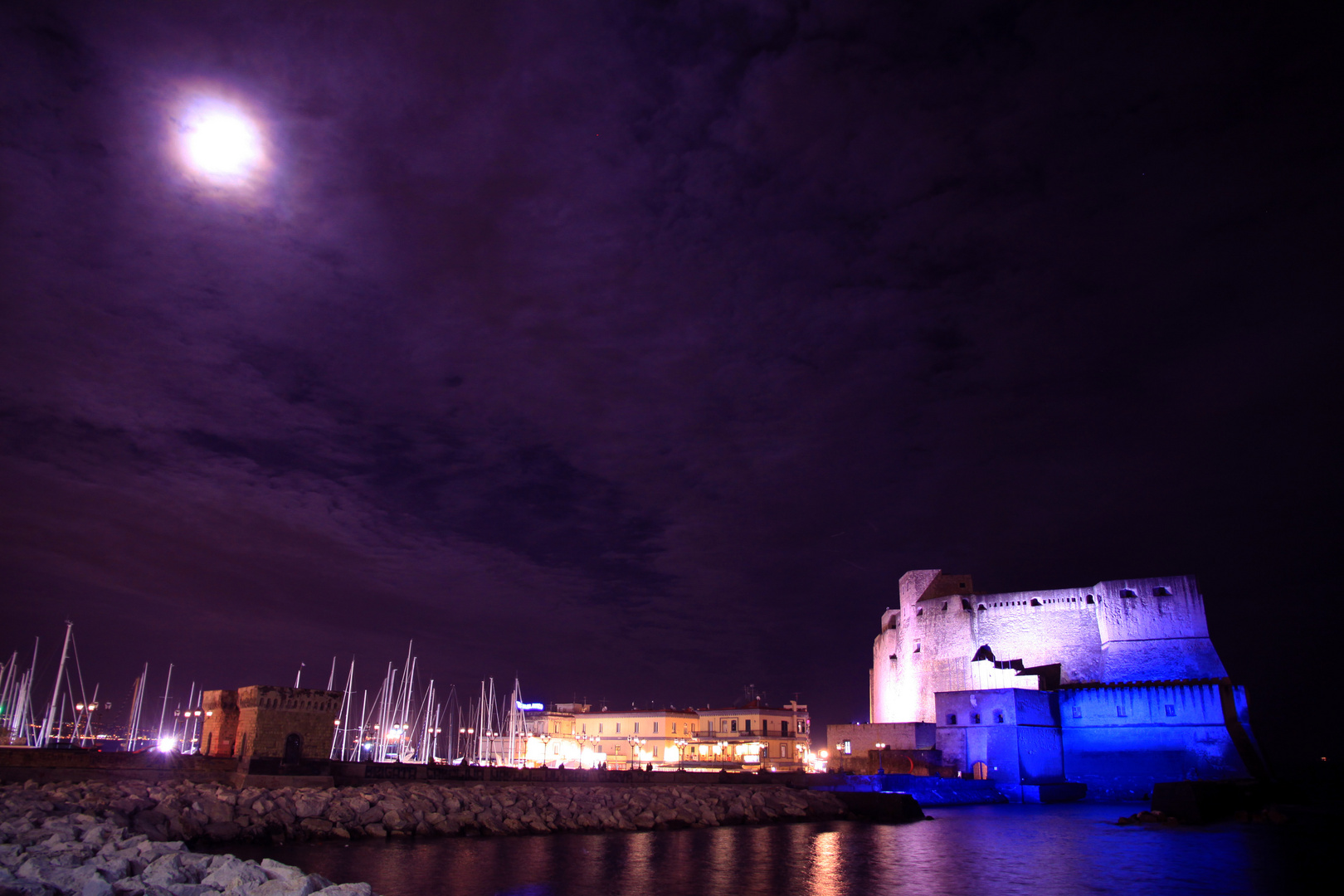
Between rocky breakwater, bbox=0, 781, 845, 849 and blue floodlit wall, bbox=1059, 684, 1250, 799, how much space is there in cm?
1845

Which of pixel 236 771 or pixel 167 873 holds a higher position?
pixel 236 771

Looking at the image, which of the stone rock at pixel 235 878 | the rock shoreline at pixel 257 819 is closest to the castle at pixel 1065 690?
the rock shoreline at pixel 257 819

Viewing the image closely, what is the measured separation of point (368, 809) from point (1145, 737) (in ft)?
125

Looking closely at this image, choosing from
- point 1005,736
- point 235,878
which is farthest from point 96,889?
point 1005,736

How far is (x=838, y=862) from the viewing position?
21906mm

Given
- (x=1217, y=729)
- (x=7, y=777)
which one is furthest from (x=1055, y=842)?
(x=7, y=777)

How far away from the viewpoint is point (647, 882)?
17.9 metres

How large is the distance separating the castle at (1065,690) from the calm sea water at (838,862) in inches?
452

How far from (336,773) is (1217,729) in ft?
133

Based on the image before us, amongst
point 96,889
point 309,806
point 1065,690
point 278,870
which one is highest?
point 1065,690

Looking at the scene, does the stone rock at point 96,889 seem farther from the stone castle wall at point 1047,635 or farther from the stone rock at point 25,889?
the stone castle wall at point 1047,635

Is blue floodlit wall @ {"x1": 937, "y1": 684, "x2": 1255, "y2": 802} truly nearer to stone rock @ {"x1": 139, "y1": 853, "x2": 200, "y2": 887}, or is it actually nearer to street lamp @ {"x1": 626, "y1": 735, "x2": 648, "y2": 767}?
street lamp @ {"x1": 626, "y1": 735, "x2": 648, "y2": 767}

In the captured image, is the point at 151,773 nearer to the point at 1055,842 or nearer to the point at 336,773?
the point at 336,773

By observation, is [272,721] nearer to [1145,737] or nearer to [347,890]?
[347,890]
